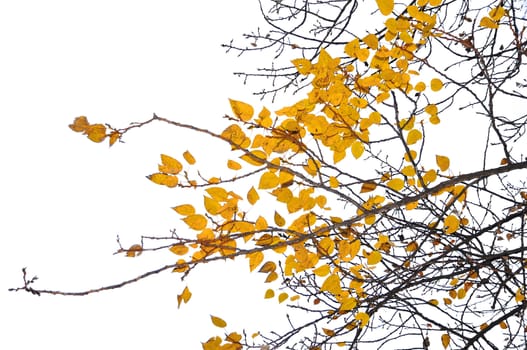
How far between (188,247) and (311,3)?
6.88ft

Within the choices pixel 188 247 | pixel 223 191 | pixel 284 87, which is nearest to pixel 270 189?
pixel 223 191

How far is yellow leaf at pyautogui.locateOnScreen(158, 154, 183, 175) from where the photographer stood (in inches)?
56.1

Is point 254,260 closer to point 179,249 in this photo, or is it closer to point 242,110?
point 179,249

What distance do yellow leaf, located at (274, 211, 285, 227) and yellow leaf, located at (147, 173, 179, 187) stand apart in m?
0.37

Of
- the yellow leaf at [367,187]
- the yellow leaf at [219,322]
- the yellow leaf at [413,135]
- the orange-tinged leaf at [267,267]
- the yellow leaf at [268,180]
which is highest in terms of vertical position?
the yellow leaf at [413,135]

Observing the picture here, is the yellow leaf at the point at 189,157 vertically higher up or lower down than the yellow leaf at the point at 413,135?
lower down

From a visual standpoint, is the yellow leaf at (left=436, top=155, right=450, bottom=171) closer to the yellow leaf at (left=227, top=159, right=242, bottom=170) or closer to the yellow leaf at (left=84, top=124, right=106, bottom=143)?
the yellow leaf at (left=227, top=159, right=242, bottom=170)

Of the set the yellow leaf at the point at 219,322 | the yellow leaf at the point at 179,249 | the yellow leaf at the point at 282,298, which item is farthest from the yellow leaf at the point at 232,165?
the yellow leaf at the point at 282,298

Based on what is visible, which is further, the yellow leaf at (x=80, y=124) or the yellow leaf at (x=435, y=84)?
the yellow leaf at (x=435, y=84)

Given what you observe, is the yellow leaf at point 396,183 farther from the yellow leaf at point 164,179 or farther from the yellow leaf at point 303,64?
the yellow leaf at point 164,179

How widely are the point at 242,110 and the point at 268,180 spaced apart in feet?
0.83

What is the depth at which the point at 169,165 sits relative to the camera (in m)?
1.43

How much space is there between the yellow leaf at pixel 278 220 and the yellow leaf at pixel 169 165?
38 centimetres

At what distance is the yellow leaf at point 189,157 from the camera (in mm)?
1432
